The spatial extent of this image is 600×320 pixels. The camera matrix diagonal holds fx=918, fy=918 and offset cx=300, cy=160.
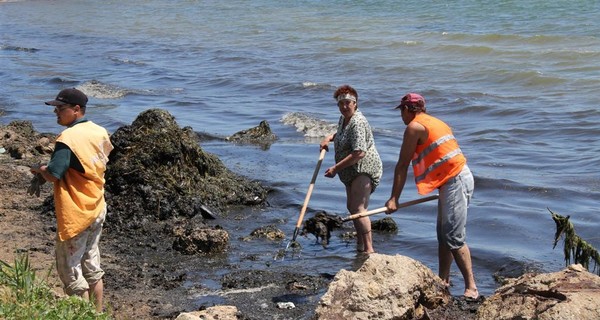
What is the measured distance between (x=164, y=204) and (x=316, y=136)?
5.36 meters

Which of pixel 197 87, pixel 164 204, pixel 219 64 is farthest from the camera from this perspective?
pixel 219 64

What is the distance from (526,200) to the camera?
10789 millimetres

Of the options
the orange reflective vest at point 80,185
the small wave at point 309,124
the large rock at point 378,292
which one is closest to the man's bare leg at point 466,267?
the large rock at point 378,292

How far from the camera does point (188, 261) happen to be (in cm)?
833

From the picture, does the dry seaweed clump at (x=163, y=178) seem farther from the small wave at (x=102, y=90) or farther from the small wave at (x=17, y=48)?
the small wave at (x=17, y=48)

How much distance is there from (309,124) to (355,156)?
24.3 ft

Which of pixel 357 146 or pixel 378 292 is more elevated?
pixel 357 146

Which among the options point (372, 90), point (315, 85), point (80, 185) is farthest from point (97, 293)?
point (315, 85)

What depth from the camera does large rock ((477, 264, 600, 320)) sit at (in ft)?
18.2

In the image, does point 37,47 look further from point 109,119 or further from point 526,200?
point 526,200

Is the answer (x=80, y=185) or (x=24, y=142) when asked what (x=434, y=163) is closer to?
(x=80, y=185)

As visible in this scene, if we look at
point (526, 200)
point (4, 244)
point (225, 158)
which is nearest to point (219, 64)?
→ point (225, 158)

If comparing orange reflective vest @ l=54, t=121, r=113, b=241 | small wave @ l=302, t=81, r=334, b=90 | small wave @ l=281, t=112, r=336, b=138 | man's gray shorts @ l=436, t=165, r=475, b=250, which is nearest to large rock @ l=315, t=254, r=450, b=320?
man's gray shorts @ l=436, t=165, r=475, b=250

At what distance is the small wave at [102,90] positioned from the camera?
19156 mm
